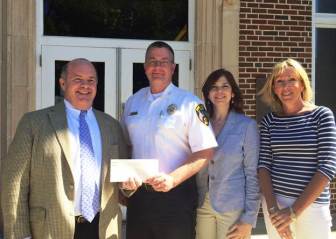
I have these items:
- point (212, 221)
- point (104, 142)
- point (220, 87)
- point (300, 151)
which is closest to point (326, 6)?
point (220, 87)

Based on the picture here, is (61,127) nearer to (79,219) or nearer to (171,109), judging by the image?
(79,219)

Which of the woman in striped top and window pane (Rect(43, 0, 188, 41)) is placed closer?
the woman in striped top

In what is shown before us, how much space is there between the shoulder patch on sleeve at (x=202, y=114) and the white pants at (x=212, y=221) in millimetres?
499

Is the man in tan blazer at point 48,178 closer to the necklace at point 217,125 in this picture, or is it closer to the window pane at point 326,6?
the necklace at point 217,125

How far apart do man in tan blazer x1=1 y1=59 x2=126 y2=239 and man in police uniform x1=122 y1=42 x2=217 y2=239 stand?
36 cm

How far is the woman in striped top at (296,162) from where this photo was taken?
10.6ft

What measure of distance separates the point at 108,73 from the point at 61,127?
Result: 4152 mm

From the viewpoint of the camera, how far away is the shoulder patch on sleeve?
3.36 meters

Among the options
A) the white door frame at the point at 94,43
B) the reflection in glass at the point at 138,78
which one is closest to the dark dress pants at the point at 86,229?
the white door frame at the point at 94,43

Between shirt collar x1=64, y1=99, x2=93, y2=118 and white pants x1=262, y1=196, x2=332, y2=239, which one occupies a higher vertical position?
shirt collar x1=64, y1=99, x2=93, y2=118

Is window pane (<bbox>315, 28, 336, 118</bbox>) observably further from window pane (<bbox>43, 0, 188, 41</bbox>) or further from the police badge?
the police badge

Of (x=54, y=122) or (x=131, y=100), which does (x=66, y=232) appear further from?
(x=131, y=100)

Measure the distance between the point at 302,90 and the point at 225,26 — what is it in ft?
12.6

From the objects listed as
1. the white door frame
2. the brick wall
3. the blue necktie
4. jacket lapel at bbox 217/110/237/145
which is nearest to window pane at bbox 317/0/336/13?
the brick wall
